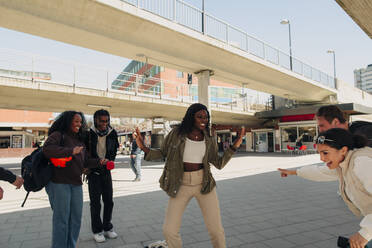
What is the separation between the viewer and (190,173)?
2873 millimetres

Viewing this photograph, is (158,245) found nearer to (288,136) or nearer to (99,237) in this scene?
(99,237)

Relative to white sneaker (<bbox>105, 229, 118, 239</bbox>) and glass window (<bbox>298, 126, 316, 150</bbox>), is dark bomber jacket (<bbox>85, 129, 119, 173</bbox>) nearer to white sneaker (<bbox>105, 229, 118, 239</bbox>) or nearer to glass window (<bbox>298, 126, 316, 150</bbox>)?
white sneaker (<bbox>105, 229, 118, 239</bbox>)

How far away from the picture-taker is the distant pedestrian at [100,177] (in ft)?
13.2

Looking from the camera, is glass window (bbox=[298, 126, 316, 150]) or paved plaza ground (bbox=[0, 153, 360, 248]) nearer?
paved plaza ground (bbox=[0, 153, 360, 248])

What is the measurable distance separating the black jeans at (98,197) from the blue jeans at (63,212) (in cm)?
80

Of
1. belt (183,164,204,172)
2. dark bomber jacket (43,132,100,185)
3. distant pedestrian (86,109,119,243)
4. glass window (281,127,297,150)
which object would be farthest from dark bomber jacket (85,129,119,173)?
glass window (281,127,297,150)

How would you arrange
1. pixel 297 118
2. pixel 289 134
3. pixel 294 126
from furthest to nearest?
pixel 289 134, pixel 294 126, pixel 297 118

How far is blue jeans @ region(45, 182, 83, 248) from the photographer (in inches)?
120

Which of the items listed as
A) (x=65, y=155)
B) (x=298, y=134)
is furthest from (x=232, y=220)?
(x=298, y=134)

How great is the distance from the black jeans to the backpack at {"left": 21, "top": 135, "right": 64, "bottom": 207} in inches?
40.2

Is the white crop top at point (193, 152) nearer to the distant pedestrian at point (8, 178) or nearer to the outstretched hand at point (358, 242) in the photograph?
the outstretched hand at point (358, 242)

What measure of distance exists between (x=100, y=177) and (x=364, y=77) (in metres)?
181

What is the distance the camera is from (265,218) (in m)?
5.00

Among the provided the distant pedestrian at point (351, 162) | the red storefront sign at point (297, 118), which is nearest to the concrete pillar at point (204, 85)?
the distant pedestrian at point (351, 162)
